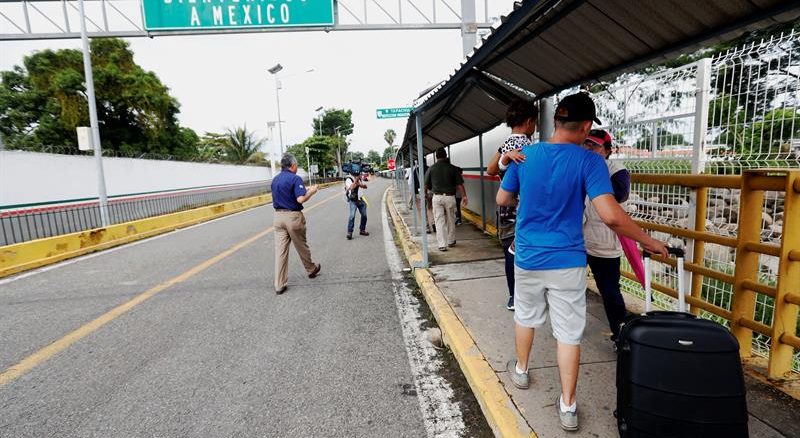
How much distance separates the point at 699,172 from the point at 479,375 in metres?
2.49

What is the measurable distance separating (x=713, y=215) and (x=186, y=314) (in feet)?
16.7

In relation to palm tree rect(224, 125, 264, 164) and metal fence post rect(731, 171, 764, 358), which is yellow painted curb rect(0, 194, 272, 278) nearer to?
metal fence post rect(731, 171, 764, 358)

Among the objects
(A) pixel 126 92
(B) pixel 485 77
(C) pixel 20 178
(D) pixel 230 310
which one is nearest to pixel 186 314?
(D) pixel 230 310

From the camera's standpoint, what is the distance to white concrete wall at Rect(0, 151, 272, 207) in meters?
12.6

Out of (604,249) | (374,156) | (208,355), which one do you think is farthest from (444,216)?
(374,156)

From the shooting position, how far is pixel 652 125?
3887 mm

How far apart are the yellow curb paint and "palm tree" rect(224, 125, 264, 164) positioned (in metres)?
31.4

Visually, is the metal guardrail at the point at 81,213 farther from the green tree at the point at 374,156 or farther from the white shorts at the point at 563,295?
the green tree at the point at 374,156

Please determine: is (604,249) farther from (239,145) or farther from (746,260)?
(239,145)

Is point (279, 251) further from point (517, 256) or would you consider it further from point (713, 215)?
point (713, 215)

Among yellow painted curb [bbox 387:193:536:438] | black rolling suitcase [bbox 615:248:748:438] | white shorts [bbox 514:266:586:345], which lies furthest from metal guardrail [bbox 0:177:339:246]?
black rolling suitcase [bbox 615:248:748:438]

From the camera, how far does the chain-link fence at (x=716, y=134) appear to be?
2.72m

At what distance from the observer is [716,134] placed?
10.6ft

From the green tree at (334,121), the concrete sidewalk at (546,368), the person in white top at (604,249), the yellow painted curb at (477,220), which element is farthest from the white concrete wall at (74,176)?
the green tree at (334,121)
